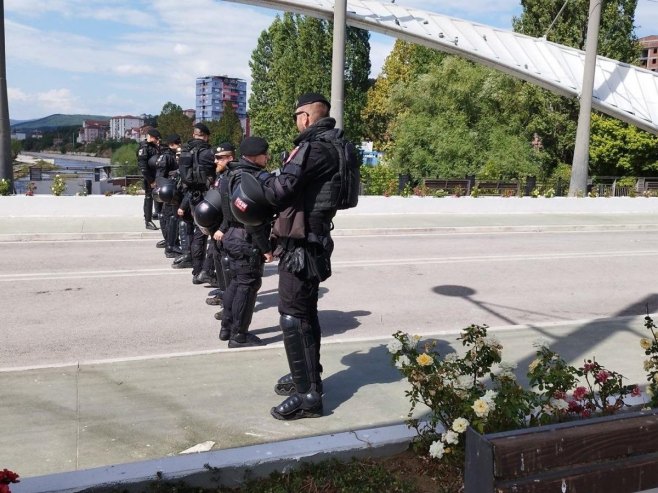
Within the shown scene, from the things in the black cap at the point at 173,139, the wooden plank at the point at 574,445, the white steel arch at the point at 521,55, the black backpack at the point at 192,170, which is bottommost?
the wooden plank at the point at 574,445

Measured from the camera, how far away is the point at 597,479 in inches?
103

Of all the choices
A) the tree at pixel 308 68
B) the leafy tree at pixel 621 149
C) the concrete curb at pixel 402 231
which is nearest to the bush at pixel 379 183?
the concrete curb at pixel 402 231

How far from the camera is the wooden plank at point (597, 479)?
99.1 inches

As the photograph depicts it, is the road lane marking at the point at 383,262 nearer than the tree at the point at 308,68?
Yes

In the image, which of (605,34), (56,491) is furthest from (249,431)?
(605,34)

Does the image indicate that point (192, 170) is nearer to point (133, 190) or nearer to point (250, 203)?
point (250, 203)

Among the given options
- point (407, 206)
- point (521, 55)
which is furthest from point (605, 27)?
point (407, 206)

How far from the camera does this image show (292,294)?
460cm

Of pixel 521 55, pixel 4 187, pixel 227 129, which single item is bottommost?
pixel 4 187

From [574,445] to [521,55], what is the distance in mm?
38669

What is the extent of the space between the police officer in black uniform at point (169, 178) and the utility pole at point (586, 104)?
17.4 m

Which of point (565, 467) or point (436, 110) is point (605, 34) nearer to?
point (436, 110)

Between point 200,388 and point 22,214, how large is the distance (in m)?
12.2

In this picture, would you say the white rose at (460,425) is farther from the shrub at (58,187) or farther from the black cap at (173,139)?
the shrub at (58,187)
